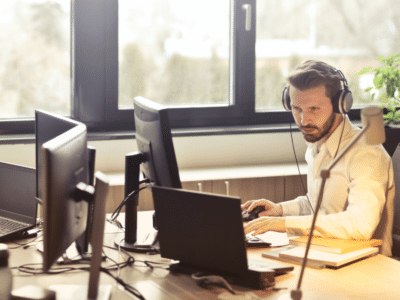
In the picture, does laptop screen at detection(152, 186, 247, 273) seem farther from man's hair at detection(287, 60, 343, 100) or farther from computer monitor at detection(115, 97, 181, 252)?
man's hair at detection(287, 60, 343, 100)

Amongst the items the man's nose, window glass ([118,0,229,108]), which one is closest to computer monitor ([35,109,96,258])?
the man's nose

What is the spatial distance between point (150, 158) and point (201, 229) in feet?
1.36

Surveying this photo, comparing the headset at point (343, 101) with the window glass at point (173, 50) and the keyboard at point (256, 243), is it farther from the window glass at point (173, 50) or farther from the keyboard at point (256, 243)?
the window glass at point (173, 50)

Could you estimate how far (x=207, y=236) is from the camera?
1422mm

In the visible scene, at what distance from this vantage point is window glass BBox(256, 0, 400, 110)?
3.36 m

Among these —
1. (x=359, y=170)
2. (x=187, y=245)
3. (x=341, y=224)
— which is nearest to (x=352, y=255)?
(x=341, y=224)

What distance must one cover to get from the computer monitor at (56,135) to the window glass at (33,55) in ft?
3.60

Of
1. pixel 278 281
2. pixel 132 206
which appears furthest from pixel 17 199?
pixel 278 281

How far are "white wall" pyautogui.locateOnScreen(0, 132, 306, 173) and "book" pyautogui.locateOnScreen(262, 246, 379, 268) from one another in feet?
4.85

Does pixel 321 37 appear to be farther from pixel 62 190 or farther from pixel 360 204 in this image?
pixel 62 190

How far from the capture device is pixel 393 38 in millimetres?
3633

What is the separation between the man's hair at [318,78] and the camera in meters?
2.01

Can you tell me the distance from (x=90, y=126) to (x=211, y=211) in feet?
5.97

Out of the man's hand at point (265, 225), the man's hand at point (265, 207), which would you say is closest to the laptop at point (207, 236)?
the man's hand at point (265, 225)
